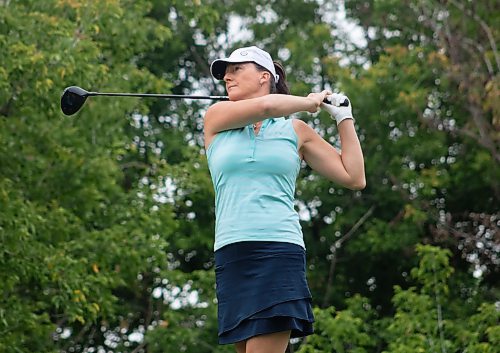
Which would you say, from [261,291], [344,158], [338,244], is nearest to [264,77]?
[344,158]

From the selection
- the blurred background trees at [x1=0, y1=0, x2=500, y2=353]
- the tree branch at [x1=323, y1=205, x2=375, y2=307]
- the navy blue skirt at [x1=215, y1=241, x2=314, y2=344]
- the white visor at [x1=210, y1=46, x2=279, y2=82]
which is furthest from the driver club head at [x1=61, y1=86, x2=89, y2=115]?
the tree branch at [x1=323, y1=205, x2=375, y2=307]

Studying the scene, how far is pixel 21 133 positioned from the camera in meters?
12.0

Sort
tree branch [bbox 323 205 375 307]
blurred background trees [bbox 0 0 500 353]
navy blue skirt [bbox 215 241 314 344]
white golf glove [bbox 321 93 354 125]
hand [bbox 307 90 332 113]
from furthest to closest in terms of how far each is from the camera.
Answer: tree branch [bbox 323 205 375 307] → blurred background trees [bbox 0 0 500 353] → white golf glove [bbox 321 93 354 125] → hand [bbox 307 90 332 113] → navy blue skirt [bbox 215 241 314 344]

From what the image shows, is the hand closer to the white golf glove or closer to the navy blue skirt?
the white golf glove

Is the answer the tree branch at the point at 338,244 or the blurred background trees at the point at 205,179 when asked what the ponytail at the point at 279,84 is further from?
the tree branch at the point at 338,244

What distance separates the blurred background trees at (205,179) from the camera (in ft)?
37.1

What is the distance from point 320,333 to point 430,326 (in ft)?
4.19

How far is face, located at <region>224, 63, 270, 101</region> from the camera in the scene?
11.5 ft

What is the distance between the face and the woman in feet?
0.23

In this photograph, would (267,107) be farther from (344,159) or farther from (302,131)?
(344,159)

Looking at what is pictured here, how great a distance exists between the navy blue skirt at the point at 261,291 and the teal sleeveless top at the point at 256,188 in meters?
0.03

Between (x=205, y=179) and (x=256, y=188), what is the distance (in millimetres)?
11420

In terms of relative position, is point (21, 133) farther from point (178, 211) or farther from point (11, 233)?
point (178, 211)

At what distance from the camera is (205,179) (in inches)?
579
